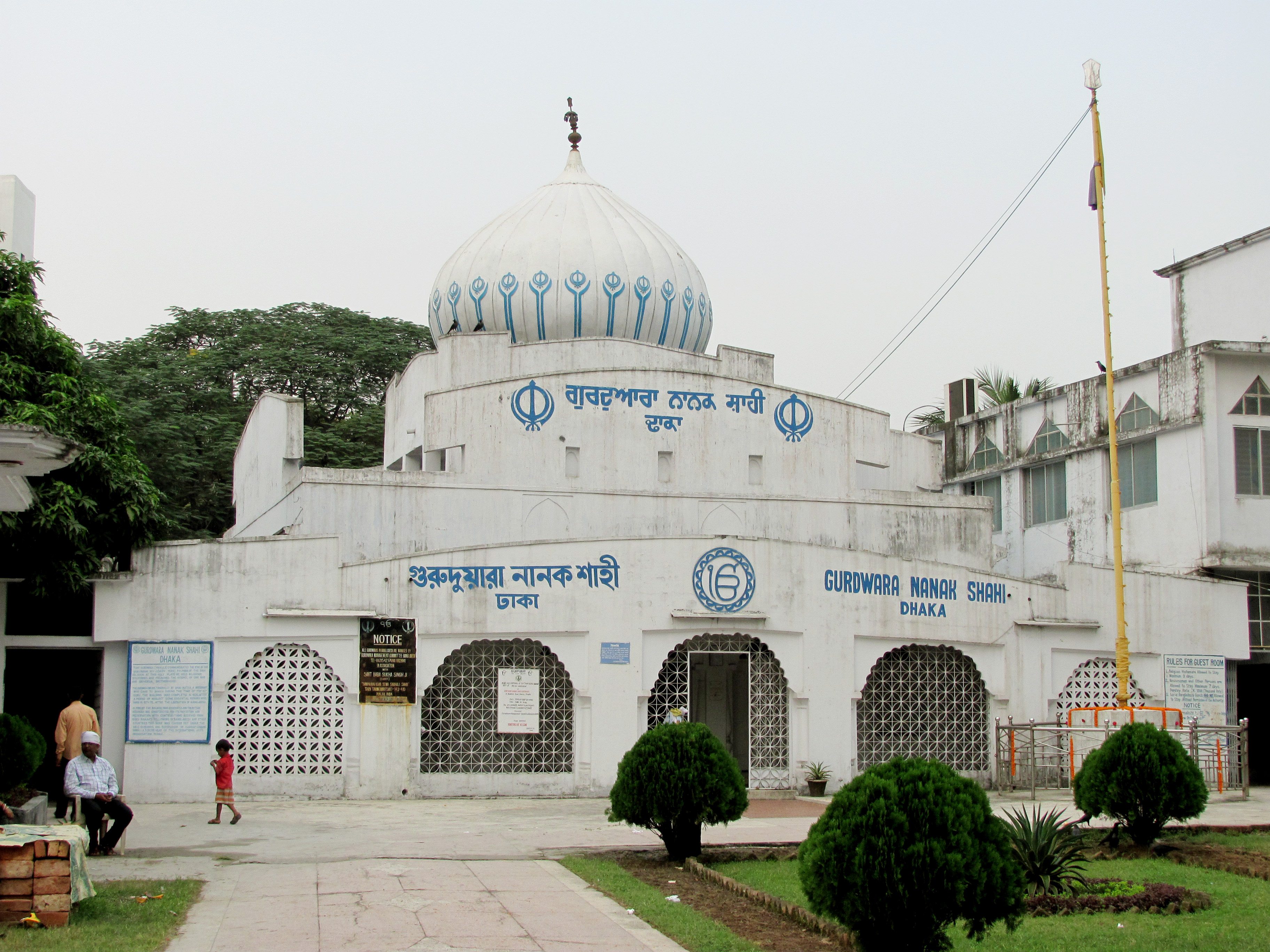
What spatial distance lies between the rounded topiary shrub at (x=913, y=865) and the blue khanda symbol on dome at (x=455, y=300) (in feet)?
57.9

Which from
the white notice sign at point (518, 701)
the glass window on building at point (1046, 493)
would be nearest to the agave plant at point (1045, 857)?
the white notice sign at point (518, 701)

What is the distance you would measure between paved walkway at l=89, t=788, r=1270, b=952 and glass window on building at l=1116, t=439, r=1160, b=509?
6298mm

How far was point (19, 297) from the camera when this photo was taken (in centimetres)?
1595

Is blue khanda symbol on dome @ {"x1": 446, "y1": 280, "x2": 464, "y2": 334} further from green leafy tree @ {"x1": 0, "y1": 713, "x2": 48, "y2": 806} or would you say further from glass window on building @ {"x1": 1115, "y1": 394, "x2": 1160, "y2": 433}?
green leafy tree @ {"x1": 0, "y1": 713, "x2": 48, "y2": 806}

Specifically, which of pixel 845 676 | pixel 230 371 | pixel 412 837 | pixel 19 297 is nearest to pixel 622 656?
pixel 845 676

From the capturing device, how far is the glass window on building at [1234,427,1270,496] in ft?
72.5

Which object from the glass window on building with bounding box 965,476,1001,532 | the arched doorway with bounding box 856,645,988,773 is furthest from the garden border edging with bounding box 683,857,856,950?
the glass window on building with bounding box 965,476,1001,532

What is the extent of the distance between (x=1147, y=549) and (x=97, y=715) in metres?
16.9

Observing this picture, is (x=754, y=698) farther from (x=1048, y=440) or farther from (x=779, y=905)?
(x=1048, y=440)

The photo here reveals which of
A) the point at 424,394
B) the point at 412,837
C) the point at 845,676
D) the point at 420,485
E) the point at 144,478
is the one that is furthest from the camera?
the point at 424,394

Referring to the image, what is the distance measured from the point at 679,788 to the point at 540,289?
13530 millimetres

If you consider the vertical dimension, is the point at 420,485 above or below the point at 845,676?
above

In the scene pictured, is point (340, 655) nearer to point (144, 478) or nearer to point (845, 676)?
point (144, 478)

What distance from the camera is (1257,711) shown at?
24.2 m
